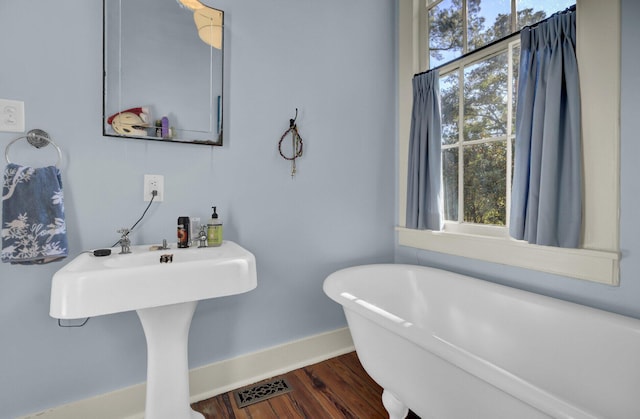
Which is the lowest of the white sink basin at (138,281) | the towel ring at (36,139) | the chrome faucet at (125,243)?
the white sink basin at (138,281)

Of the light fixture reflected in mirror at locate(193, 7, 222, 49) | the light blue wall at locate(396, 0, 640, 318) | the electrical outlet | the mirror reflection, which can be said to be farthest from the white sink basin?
the light blue wall at locate(396, 0, 640, 318)

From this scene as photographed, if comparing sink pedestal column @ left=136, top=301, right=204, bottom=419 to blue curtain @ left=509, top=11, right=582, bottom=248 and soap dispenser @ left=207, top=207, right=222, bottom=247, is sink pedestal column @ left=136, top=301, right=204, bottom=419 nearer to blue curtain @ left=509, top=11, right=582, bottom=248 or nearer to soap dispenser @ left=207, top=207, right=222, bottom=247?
soap dispenser @ left=207, top=207, right=222, bottom=247

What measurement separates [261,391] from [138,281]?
1.00 meters

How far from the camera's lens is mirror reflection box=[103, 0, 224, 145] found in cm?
138

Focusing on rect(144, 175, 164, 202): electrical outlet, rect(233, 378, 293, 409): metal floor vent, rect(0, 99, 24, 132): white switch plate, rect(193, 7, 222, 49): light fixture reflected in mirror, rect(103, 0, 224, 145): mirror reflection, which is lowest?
rect(233, 378, 293, 409): metal floor vent

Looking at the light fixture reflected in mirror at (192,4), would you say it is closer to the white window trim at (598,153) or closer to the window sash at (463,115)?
the window sash at (463,115)

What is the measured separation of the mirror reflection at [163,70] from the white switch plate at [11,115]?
0.28m

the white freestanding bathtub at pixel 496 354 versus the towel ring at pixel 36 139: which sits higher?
the towel ring at pixel 36 139

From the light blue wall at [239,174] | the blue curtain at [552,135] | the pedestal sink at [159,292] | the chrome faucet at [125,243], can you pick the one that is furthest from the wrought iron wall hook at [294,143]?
the blue curtain at [552,135]

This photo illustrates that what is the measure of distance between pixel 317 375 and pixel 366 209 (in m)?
1.10

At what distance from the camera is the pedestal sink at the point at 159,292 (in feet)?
3.17

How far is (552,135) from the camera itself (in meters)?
1.36

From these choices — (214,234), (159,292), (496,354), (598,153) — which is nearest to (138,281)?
(159,292)

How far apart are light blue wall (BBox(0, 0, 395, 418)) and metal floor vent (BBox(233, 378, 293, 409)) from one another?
0.68ft
